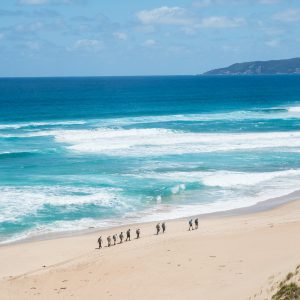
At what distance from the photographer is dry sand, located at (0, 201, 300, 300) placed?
59.7ft

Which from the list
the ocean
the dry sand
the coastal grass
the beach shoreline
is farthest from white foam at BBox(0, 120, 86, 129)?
the coastal grass

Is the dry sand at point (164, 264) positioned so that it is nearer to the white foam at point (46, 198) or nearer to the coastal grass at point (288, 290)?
the coastal grass at point (288, 290)

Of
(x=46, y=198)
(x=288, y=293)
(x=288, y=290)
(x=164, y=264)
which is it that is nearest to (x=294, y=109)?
(x=46, y=198)

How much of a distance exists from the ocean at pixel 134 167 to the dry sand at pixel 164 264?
12.4 ft

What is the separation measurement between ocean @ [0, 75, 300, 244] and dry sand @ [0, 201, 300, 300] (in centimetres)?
377

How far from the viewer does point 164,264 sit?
2059cm

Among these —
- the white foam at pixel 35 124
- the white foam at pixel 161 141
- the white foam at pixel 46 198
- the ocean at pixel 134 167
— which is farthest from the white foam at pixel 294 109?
the white foam at pixel 46 198

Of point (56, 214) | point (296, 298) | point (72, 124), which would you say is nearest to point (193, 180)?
point (56, 214)

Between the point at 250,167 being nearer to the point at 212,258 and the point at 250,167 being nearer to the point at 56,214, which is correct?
the point at 56,214

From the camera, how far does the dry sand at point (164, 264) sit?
18188 mm

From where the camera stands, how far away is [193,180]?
37156 mm

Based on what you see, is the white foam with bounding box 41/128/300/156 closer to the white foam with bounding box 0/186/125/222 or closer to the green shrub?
the white foam with bounding box 0/186/125/222

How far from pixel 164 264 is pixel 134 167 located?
839 inches

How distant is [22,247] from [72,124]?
4381cm
